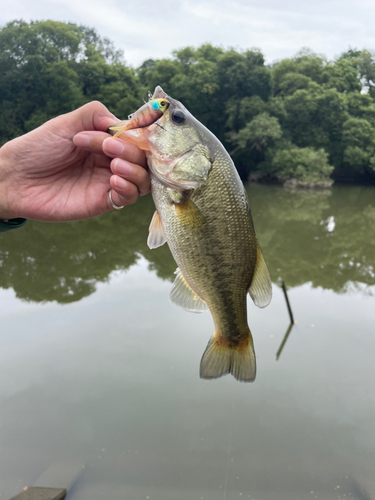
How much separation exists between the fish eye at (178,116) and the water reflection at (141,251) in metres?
11.3

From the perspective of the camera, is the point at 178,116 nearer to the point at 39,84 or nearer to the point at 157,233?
the point at 157,233

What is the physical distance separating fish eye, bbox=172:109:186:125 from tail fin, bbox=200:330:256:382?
47.8 inches

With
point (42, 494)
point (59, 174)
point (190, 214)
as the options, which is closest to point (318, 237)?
point (42, 494)

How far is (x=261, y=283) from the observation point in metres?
2.09

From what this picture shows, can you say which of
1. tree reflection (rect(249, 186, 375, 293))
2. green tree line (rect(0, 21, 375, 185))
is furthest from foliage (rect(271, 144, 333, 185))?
tree reflection (rect(249, 186, 375, 293))

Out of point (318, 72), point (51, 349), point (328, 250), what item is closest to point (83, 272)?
point (51, 349)

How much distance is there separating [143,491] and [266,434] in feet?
7.88

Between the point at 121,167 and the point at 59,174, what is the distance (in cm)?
78

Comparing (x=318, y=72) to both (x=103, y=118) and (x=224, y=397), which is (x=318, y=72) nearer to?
(x=224, y=397)

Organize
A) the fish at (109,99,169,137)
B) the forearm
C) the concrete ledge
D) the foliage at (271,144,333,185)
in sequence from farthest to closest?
the foliage at (271,144,333,185) → the concrete ledge → the forearm → the fish at (109,99,169,137)

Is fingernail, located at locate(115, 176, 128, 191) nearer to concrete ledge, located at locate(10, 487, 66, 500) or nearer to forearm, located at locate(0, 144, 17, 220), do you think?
forearm, located at locate(0, 144, 17, 220)

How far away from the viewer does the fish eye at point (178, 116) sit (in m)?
1.96

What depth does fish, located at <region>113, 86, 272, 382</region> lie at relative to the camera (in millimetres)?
1948

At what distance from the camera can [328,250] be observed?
19203mm
